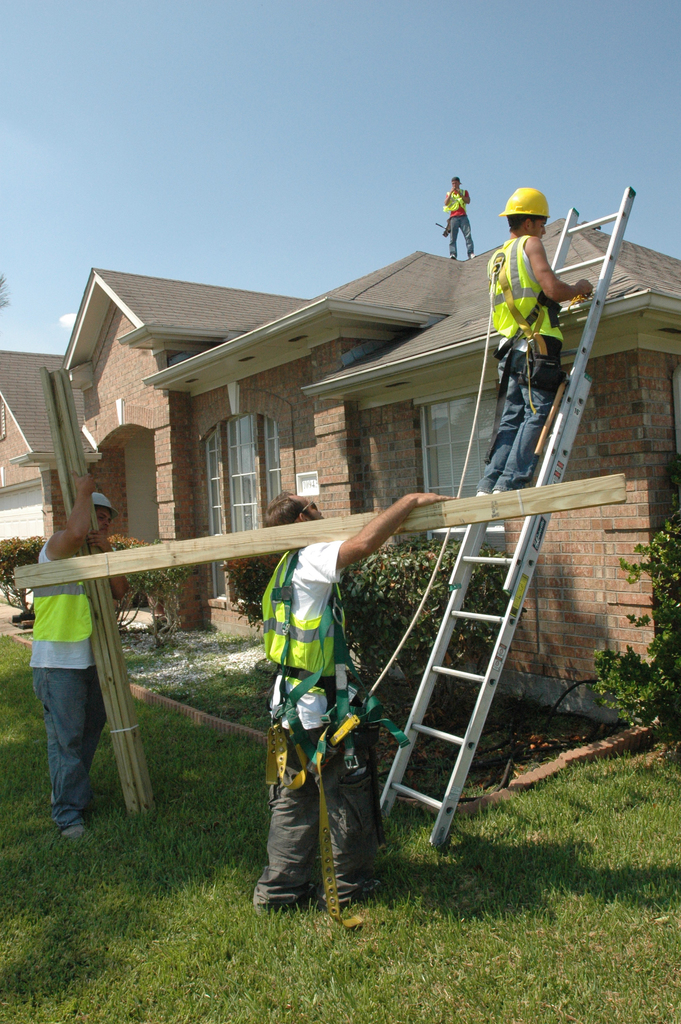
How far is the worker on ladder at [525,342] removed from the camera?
13.7 feet

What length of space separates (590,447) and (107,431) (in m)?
10.4

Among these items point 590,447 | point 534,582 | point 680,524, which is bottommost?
point 534,582

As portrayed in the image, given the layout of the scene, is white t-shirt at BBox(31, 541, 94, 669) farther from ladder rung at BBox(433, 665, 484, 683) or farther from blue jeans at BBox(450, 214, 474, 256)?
blue jeans at BBox(450, 214, 474, 256)

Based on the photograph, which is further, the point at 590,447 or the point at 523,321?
the point at 590,447

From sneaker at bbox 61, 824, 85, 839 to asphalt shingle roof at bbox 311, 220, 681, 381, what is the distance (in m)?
4.45

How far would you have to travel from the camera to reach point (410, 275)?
982 cm

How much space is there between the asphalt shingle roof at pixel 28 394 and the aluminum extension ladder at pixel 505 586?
1206 cm

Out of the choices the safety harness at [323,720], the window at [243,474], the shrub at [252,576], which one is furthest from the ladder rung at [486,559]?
the window at [243,474]

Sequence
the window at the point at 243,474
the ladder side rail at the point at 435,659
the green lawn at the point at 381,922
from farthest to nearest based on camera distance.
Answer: the window at the point at 243,474, the ladder side rail at the point at 435,659, the green lawn at the point at 381,922

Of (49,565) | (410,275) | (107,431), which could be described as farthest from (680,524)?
(107,431)

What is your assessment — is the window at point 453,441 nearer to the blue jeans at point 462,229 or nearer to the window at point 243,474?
the window at point 243,474

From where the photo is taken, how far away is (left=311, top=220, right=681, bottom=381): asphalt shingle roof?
598cm

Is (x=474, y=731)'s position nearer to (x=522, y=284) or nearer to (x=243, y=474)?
(x=522, y=284)

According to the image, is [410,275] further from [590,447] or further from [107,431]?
[107,431]
